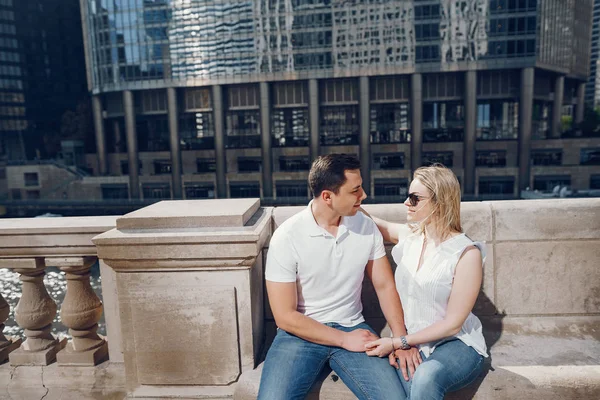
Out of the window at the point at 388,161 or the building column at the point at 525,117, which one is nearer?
the building column at the point at 525,117

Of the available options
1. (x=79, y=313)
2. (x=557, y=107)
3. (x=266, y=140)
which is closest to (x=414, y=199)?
(x=79, y=313)

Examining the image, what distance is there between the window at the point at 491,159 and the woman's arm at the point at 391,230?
56.2 metres

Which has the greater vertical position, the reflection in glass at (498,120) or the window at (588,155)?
the reflection in glass at (498,120)

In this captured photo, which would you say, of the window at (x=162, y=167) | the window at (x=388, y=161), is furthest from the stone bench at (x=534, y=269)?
the window at (x=162, y=167)

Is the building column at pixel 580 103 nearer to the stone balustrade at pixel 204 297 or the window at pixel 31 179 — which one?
the window at pixel 31 179

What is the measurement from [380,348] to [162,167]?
62486 mm

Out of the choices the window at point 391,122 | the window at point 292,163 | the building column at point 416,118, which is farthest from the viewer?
the window at point 391,122

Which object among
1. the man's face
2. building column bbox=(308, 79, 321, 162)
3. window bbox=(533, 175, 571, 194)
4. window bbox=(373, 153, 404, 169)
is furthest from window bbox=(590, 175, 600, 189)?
the man's face

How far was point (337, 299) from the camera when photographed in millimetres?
2846

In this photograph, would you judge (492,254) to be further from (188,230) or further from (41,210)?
(41,210)

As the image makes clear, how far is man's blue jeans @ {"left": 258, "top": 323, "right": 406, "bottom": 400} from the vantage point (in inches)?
97.4

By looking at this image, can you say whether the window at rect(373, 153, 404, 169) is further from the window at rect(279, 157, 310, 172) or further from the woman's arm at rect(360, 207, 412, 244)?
the woman's arm at rect(360, 207, 412, 244)

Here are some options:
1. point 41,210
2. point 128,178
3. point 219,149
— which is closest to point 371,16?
point 219,149

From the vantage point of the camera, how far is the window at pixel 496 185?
52625mm
